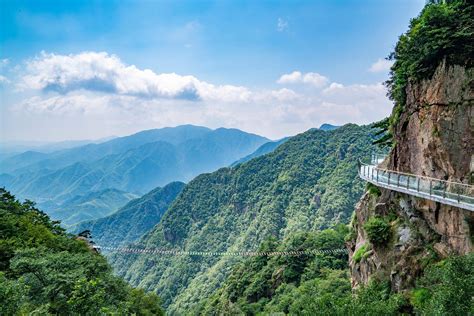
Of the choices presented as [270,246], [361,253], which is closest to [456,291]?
[361,253]

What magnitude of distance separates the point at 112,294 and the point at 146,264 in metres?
120

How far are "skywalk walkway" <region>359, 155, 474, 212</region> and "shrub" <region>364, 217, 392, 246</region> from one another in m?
2.06

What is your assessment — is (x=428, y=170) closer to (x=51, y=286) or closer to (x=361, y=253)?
(x=361, y=253)

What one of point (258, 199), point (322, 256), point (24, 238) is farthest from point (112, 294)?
point (258, 199)

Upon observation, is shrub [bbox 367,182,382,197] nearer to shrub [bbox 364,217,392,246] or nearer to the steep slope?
the steep slope

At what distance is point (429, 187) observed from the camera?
16031 millimetres

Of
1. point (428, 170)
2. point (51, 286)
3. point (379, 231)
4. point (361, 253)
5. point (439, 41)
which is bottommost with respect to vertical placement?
point (361, 253)

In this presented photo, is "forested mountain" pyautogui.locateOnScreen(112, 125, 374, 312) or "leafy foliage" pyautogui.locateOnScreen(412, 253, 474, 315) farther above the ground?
"leafy foliage" pyautogui.locateOnScreen(412, 253, 474, 315)

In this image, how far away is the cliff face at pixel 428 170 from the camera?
15781mm

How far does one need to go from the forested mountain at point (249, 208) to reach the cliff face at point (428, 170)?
6849cm

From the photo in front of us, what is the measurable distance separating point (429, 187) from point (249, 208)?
385 feet

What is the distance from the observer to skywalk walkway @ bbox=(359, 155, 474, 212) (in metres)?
14.0

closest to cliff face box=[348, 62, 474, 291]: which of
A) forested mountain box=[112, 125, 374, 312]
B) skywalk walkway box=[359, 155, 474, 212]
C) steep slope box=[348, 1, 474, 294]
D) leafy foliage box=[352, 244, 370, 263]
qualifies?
steep slope box=[348, 1, 474, 294]

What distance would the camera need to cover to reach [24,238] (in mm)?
25516
